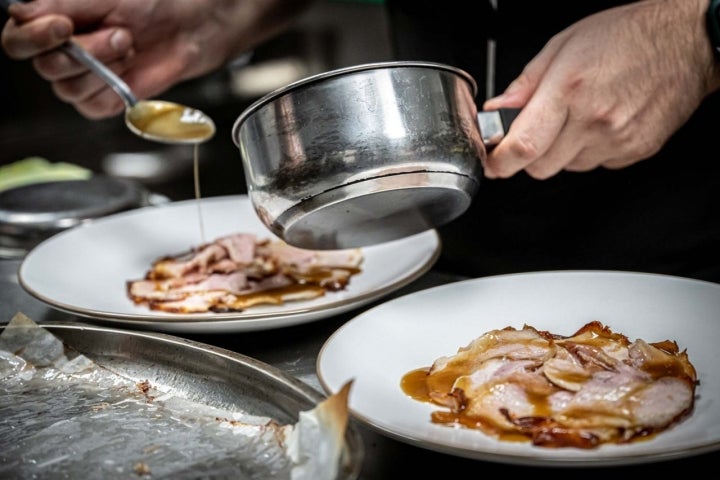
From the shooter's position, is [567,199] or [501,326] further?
[567,199]

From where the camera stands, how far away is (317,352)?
1.35 metres

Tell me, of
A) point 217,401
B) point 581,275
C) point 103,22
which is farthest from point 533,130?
point 103,22

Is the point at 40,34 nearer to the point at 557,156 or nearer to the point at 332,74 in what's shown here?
the point at 332,74

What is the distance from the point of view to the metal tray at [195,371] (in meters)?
1.02

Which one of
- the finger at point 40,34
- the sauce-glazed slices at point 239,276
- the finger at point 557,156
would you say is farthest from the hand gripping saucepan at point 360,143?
the finger at point 40,34

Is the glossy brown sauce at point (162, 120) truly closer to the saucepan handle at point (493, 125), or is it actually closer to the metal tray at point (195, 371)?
the metal tray at point (195, 371)

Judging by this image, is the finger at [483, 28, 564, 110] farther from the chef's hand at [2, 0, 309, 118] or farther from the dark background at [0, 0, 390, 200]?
the dark background at [0, 0, 390, 200]

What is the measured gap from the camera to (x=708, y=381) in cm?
107

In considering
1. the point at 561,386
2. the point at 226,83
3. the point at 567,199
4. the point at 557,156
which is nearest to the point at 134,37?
the point at 567,199

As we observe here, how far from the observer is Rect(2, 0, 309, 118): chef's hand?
1.81 metres

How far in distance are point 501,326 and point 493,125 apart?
0.29 metres

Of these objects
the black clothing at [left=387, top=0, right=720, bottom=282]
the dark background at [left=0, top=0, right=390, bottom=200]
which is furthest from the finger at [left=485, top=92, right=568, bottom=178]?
the dark background at [left=0, top=0, right=390, bottom=200]

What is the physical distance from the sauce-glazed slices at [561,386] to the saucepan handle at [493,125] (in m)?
0.27

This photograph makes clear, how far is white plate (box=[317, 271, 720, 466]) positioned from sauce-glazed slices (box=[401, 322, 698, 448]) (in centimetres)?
2
